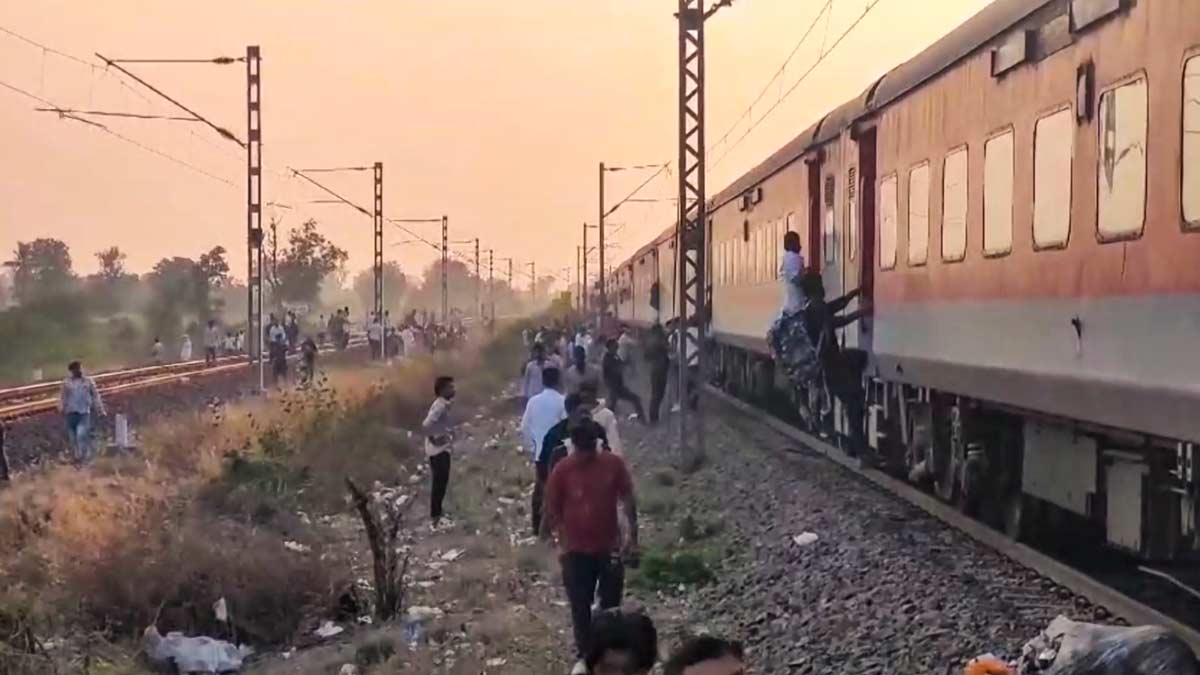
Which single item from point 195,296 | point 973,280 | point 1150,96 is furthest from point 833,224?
point 195,296

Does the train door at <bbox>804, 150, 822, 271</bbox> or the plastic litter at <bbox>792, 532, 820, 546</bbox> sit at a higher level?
the train door at <bbox>804, 150, 822, 271</bbox>

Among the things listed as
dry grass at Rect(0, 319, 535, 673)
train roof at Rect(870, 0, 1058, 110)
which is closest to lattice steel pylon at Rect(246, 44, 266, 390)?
dry grass at Rect(0, 319, 535, 673)

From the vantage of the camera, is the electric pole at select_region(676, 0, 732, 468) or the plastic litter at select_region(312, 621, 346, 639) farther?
the electric pole at select_region(676, 0, 732, 468)

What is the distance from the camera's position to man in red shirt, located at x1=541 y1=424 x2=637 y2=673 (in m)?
9.64

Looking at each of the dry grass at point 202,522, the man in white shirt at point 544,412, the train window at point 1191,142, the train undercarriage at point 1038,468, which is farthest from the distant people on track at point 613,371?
the train window at point 1191,142

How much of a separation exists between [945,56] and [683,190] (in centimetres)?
998

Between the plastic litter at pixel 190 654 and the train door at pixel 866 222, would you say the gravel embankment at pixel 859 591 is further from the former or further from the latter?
the plastic litter at pixel 190 654

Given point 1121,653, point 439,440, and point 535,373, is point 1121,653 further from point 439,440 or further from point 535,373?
point 535,373

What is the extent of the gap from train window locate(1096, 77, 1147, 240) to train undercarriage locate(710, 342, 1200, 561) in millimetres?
1178

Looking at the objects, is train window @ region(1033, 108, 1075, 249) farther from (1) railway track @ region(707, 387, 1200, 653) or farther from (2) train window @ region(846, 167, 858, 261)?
(2) train window @ region(846, 167, 858, 261)

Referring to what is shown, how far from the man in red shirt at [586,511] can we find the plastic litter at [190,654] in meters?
3.38

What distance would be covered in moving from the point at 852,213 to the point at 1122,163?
327 inches

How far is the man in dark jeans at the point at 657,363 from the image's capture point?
27.5m

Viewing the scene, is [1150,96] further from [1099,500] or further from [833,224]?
[833,224]
